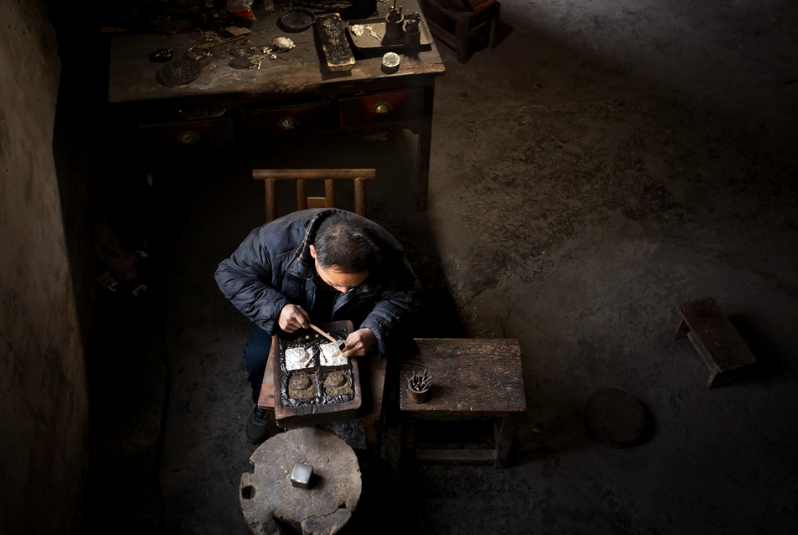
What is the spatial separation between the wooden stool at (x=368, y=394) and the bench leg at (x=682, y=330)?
1.92 metres

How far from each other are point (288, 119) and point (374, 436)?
187 centimetres

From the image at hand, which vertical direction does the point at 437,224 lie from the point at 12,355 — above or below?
→ below

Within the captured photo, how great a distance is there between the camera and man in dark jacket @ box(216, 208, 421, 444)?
9.67 ft

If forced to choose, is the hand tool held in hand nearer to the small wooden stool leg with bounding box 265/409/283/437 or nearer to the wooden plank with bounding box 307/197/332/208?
the small wooden stool leg with bounding box 265/409/283/437

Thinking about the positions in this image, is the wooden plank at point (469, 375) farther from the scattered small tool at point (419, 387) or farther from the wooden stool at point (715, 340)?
the wooden stool at point (715, 340)

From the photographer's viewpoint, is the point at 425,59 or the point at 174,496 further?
the point at 425,59

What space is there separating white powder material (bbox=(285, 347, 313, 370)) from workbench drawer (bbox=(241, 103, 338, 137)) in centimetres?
146

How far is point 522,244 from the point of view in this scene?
4504 mm

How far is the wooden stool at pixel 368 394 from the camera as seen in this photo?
294 centimetres

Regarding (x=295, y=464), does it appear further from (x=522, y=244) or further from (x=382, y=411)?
(x=522, y=244)

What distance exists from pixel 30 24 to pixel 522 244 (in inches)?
125

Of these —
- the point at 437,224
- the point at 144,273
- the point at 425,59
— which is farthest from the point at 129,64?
the point at 437,224

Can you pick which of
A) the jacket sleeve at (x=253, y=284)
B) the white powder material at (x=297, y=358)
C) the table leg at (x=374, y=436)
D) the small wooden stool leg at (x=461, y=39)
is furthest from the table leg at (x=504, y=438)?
the small wooden stool leg at (x=461, y=39)

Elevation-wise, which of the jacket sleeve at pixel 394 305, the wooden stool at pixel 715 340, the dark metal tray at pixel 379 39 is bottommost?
the wooden stool at pixel 715 340
